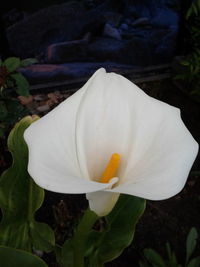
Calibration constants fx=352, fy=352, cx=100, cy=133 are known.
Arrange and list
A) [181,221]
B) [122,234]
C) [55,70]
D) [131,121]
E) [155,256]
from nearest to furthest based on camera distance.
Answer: [131,121] → [122,234] → [155,256] → [181,221] → [55,70]

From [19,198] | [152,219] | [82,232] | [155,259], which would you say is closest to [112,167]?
[82,232]

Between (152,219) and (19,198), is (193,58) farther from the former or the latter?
(19,198)

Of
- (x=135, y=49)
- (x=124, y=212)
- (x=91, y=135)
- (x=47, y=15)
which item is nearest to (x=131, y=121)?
(x=91, y=135)

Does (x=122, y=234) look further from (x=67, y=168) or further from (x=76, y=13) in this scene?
(x=76, y=13)

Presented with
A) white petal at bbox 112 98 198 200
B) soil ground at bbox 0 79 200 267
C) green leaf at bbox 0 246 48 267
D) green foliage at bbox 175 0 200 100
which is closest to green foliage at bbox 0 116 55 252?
green leaf at bbox 0 246 48 267

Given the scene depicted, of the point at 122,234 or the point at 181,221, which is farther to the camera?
the point at 181,221

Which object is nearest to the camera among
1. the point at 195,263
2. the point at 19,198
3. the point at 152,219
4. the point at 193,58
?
the point at 19,198

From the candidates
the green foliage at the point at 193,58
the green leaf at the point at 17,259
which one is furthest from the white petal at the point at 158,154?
the green foliage at the point at 193,58
